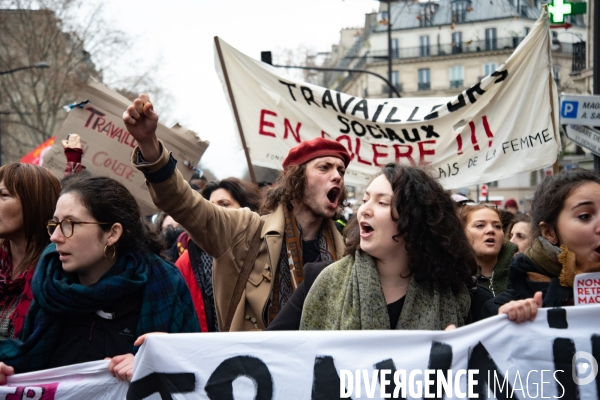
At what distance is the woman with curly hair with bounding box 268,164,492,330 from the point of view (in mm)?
2912

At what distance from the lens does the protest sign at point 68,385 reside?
2.97 meters

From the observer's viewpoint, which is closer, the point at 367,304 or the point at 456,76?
the point at 367,304

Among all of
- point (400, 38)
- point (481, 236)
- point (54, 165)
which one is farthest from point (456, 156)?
point (400, 38)

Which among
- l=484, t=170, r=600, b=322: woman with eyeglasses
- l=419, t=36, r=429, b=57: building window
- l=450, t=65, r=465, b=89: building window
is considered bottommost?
l=484, t=170, r=600, b=322: woman with eyeglasses

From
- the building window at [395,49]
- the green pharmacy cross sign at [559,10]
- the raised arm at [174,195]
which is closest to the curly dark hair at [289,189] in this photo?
the raised arm at [174,195]

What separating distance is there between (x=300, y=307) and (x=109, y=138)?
3.26 metres

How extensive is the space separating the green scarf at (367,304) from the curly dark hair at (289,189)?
3.59 ft

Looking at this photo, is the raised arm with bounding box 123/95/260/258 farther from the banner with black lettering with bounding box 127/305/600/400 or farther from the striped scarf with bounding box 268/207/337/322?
the banner with black lettering with bounding box 127/305/600/400

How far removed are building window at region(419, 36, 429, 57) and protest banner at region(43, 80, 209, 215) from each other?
58.4m

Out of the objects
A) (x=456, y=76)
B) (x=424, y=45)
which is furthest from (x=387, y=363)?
(x=424, y=45)

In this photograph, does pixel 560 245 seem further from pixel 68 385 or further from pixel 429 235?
pixel 68 385

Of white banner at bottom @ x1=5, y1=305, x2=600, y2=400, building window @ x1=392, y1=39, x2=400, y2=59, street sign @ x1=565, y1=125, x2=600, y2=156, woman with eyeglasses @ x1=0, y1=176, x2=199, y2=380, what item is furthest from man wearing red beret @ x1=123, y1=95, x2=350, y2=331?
building window @ x1=392, y1=39, x2=400, y2=59

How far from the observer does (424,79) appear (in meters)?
61.8

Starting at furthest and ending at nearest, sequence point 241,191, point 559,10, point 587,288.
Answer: point 559,10
point 241,191
point 587,288
